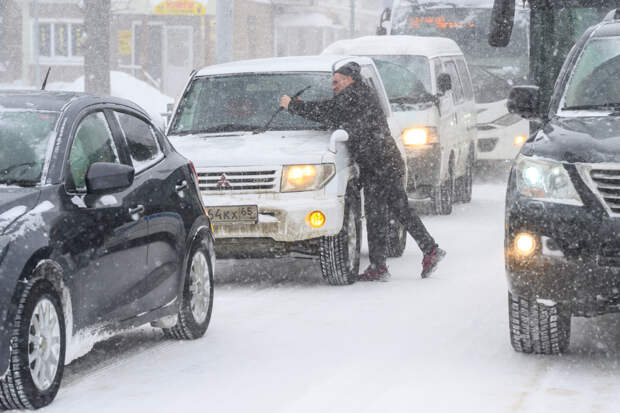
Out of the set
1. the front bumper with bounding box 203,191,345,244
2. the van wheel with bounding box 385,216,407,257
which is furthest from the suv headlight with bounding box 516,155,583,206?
the van wheel with bounding box 385,216,407,257

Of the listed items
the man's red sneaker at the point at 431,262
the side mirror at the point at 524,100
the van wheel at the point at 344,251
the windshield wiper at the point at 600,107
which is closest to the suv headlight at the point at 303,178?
the van wheel at the point at 344,251

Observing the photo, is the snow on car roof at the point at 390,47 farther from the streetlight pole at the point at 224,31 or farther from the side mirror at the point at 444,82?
the streetlight pole at the point at 224,31

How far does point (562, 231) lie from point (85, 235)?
2.42 m

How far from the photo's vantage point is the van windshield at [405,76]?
16625 mm

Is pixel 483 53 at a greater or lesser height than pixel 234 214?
lesser

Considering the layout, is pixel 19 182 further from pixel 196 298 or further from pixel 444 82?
pixel 444 82

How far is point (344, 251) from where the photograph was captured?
10938 mm

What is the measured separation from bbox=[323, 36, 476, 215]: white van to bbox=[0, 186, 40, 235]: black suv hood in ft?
29.7

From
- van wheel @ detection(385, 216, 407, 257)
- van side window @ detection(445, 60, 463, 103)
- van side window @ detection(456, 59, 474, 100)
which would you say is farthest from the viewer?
van side window @ detection(456, 59, 474, 100)

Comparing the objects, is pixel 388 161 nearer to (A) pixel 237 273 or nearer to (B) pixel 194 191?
(A) pixel 237 273

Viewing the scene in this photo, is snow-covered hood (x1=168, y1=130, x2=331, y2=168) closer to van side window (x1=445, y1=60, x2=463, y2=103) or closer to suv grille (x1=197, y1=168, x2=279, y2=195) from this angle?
suv grille (x1=197, y1=168, x2=279, y2=195)

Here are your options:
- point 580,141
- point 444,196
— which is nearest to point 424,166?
point 444,196

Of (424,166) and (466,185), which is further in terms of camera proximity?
(466,185)

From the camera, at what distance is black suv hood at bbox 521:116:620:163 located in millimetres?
7219
